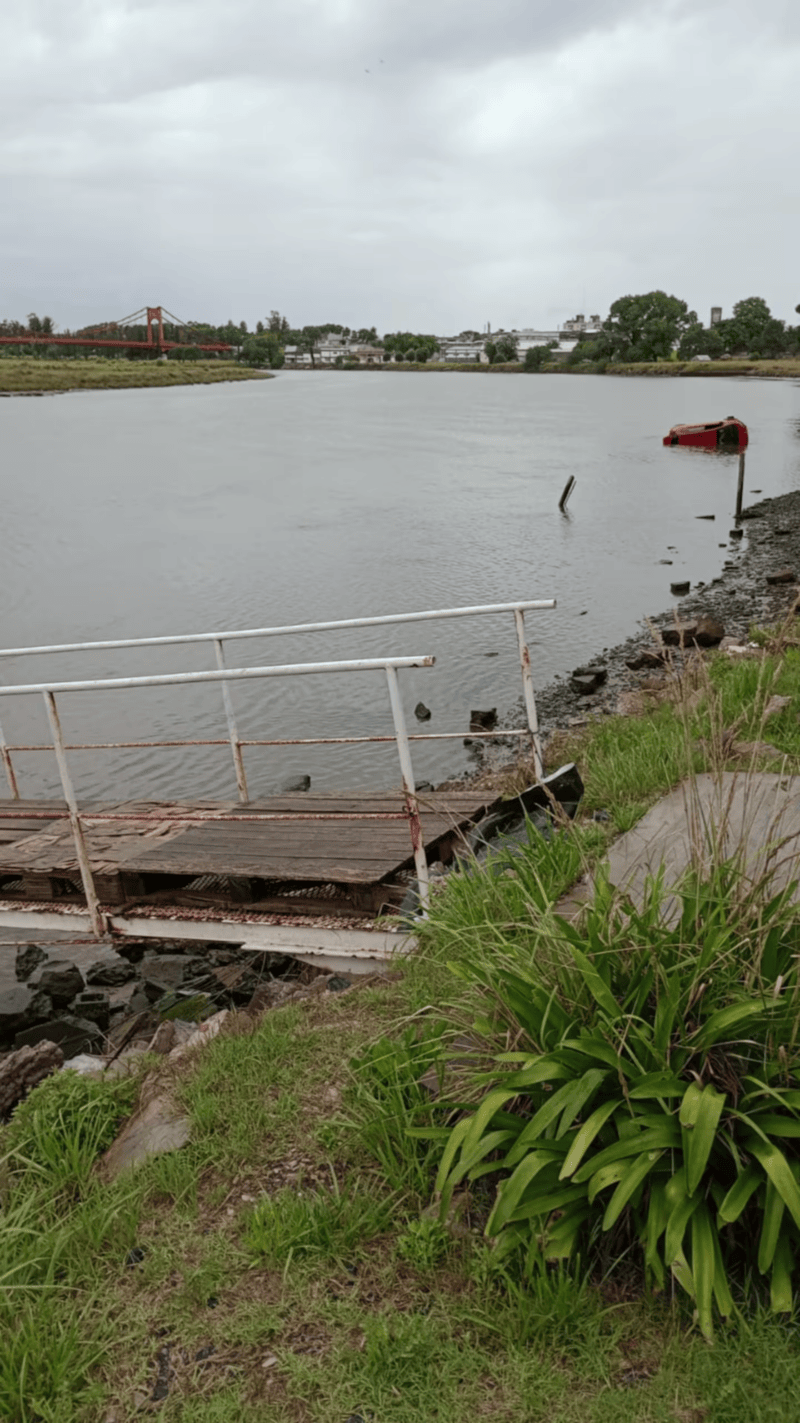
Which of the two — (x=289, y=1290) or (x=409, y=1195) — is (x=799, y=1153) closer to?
(x=409, y=1195)

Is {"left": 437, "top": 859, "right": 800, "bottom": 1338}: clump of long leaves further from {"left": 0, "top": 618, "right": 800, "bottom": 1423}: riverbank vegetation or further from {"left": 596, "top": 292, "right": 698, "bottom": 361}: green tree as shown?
{"left": 596, "top": 292, "right": 698, "bottom": 361}: green tree

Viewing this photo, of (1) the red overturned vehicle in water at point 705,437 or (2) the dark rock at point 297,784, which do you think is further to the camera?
(1) the red overturned vehicle in water at point 705,437

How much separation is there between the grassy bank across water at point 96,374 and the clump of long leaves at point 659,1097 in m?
116

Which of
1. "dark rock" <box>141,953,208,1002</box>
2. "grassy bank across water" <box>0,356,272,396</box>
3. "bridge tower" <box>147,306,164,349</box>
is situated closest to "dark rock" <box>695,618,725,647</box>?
"dark rock" <box>141,953,208,1002</box>

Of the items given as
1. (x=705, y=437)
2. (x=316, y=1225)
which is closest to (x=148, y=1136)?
(x=316, y=1225)

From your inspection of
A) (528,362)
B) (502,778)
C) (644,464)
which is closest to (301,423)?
(644,464)

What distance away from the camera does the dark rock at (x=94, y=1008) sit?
6449 millimetres

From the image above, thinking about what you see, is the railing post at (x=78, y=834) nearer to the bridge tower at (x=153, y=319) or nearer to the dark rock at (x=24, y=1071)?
the dark rock at (x=24, y=1071)

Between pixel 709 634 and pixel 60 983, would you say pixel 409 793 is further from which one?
pixel 709 634

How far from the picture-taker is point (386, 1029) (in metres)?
3.83

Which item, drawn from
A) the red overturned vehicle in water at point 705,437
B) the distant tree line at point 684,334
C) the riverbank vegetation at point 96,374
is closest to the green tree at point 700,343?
the distant tree line at point 684,334

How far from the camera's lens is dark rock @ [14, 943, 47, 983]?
7914 millimetres

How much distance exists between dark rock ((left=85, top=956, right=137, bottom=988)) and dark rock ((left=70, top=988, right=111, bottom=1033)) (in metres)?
0.34

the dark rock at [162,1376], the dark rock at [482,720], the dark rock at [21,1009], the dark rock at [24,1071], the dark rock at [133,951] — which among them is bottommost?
the dark rock at [482,720]
